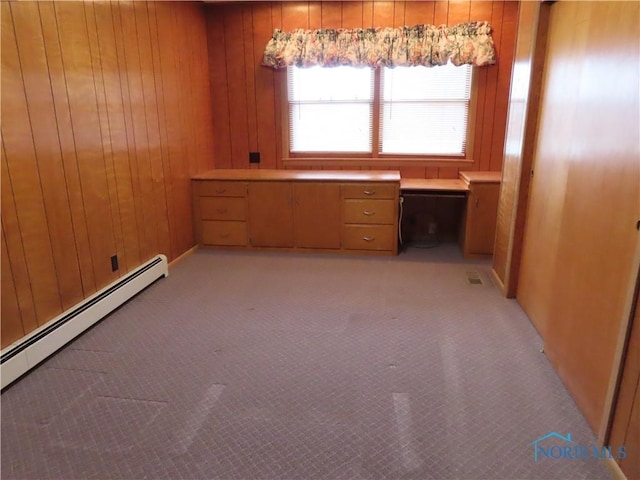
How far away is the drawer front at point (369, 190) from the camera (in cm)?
405

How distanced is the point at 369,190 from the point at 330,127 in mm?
1006

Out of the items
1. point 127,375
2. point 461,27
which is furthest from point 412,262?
point 127,375

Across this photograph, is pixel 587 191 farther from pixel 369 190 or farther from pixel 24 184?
pixel 24 184

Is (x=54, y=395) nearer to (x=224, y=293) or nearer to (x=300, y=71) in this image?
(x=224, y=293)

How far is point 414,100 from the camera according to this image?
176 inches

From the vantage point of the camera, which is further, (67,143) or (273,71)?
(273,71)

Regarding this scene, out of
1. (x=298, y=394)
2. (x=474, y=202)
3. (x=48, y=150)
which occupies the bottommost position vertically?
(x=298, y=394)

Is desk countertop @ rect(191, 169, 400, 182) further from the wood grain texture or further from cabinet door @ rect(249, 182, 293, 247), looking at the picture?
the wood grain texture

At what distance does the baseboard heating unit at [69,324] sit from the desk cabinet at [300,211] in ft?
3.24

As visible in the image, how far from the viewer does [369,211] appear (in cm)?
414

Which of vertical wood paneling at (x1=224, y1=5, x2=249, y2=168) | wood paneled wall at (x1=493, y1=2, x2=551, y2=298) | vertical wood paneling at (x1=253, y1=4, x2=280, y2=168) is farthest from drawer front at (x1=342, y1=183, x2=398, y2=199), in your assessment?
vertical wood paneling at (x1=224, y1=5, x2=249, y2=168)

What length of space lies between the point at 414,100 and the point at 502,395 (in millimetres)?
3201

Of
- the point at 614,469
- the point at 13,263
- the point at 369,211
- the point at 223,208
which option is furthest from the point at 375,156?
the point at 614,469

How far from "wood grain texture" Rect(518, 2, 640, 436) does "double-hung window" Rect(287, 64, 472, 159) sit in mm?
1760
